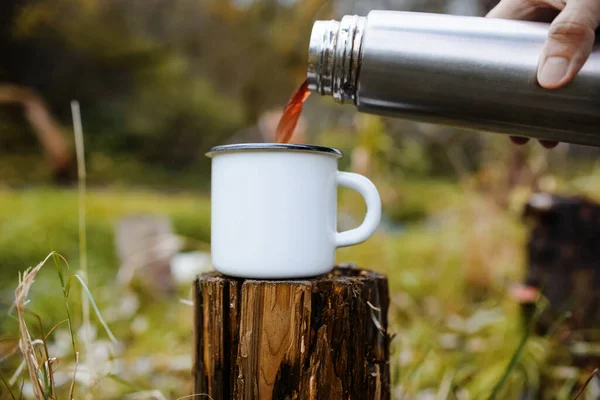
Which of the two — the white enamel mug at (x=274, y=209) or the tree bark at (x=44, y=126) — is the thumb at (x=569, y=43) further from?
the tree bark at (x=44, y=126)

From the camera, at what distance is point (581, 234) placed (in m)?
1.51

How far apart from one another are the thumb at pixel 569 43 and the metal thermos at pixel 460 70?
0.02m

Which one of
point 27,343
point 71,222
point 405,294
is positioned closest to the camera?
point 27,343

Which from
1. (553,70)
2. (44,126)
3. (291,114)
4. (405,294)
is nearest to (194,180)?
(44,126)

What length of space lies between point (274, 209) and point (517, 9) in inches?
20.3

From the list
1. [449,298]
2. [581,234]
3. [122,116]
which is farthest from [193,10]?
[581,234]

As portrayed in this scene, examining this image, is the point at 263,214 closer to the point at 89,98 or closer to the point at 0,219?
the point at 0,219

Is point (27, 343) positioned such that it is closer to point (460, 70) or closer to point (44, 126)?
point (460, 70)

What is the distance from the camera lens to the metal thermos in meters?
0.65

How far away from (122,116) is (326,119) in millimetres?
1860

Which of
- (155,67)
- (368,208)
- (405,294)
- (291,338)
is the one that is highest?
(155,67)

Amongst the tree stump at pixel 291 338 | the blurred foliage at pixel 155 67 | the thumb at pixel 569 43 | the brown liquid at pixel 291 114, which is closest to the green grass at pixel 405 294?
the tree stump at pixel 291 338

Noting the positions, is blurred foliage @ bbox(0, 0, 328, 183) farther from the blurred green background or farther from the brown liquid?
the brown liquid

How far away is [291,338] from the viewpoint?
0.66m
